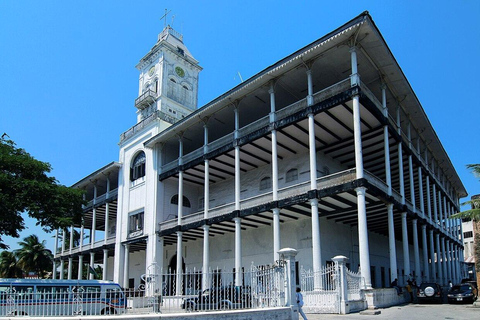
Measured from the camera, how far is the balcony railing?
40375 mm

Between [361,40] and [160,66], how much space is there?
24.5 m

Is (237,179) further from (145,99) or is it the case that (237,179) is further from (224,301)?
(145,99)

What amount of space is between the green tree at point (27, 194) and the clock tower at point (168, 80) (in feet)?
48.1

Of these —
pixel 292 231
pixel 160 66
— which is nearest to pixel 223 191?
pixel 292 231

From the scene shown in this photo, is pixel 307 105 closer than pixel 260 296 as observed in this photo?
No

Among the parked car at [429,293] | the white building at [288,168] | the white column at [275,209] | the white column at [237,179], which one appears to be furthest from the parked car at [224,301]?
the white column at [237,179]

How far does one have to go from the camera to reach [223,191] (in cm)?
3425

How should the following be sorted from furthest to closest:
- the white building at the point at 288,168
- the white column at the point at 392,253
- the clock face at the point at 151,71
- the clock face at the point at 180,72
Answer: the clock face at the point at 180,72, the clock face at the point at 151,71, the white building at the point at 288,168, the white column at the point at 392,253

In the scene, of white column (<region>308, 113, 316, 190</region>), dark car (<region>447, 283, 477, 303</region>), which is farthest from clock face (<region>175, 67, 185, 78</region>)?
dark car (<region>447, 283, 477, 303</region>)

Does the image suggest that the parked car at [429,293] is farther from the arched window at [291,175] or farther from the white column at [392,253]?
the arched window at [291,175]

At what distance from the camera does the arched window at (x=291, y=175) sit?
29.0m

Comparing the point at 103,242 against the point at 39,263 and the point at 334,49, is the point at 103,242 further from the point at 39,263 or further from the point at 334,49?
the point at 334,49

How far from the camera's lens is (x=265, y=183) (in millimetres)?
30969

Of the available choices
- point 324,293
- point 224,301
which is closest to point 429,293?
point 324,293
